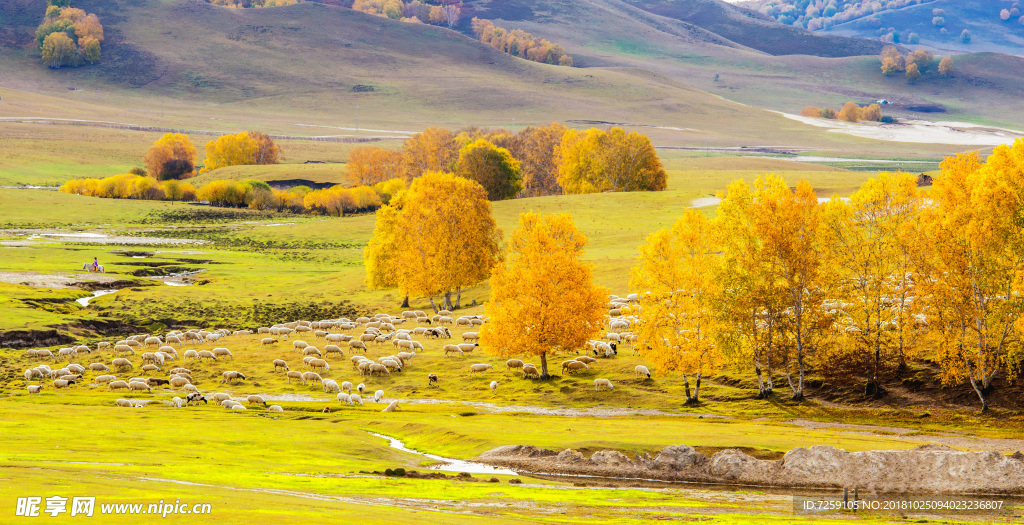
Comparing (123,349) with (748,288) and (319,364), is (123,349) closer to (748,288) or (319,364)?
(319,364)

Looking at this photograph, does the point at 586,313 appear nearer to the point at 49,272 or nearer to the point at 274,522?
the point at 274,522

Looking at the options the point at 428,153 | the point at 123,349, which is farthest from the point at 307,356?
the point at 428,153

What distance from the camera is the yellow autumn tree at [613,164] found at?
142375 millimetres

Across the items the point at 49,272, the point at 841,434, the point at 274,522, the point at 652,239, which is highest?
the point at 652,239

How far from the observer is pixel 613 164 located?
144 metres

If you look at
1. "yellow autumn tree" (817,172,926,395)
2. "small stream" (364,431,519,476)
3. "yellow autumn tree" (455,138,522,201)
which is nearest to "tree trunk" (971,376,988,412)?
"yellow autumn tree" (817,172,926,395)

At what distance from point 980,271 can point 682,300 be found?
15283mm

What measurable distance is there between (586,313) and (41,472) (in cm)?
3253

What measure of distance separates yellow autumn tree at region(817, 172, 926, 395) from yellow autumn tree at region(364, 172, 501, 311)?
118 ft

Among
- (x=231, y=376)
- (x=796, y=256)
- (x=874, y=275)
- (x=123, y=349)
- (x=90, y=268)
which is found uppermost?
(x=796, y=256)

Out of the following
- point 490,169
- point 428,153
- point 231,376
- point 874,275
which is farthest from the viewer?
point 428,153

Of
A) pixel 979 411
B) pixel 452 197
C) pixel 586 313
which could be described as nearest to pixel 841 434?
pixel 979 411

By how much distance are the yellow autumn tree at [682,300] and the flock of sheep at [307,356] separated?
387 centimetres

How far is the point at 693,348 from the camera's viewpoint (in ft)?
146
